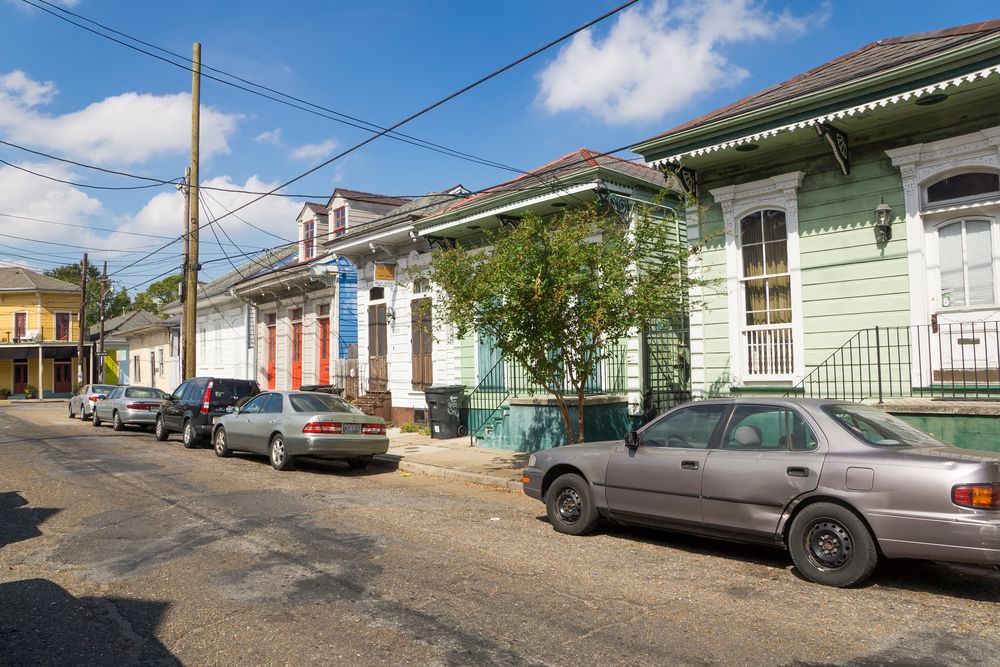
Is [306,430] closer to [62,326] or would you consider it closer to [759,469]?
[759,469]

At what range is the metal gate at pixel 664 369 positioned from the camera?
46.0 feet

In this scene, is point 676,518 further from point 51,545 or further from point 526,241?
point 51,545

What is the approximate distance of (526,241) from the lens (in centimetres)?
1005

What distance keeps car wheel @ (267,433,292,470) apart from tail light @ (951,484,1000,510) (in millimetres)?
10104

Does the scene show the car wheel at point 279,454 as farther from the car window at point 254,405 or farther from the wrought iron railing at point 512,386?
the wrought iron railing at point 512,386

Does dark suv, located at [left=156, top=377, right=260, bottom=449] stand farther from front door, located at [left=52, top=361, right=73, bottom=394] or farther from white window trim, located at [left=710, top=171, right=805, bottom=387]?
front door, located at [left=52, top=361, right=73, bottom=394]

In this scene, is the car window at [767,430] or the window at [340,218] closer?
the car window at [767,430]

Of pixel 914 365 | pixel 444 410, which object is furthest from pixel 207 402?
pixel 914 365

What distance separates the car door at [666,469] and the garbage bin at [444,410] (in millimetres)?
9488

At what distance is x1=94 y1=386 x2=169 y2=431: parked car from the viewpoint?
70.3 feet

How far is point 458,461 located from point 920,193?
8410 millimetres

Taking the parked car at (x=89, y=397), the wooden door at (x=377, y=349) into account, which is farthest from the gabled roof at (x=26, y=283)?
the wooden door at (x=377, y=349)

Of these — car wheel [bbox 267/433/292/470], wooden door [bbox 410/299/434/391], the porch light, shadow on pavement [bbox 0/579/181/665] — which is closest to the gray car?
shadow on pavement [bbox 0/579/181/665]

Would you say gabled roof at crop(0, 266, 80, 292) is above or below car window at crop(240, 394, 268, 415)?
above
